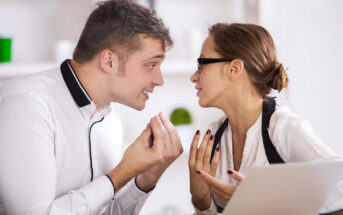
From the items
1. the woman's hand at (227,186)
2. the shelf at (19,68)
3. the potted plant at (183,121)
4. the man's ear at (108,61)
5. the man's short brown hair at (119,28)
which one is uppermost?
the man's short brown hair at (119,28)

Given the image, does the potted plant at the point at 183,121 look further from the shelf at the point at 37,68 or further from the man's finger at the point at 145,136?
the man's finger at the point at 145,136

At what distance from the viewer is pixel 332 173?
1226mm

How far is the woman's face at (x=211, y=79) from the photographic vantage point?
5.88ft

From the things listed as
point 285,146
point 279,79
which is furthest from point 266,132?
point 279,79

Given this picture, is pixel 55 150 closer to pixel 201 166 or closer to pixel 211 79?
pixel 201 166

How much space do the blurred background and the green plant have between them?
0.12 feet

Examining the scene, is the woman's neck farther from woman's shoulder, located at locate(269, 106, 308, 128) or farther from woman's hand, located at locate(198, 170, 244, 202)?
woman's hand, located at locate(198, 170, 244, 202)

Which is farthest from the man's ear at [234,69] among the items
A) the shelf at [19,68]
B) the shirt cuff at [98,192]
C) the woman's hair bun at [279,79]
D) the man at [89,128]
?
the shelf at [19,68]

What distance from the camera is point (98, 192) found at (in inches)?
59.9

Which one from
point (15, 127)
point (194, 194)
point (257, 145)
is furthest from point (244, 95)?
point (15, 127)

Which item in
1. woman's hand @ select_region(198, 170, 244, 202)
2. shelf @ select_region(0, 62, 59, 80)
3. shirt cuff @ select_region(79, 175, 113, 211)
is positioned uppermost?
shelf @ select_region(0, 62, 59, 80)

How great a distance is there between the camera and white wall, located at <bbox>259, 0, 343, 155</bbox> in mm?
3006

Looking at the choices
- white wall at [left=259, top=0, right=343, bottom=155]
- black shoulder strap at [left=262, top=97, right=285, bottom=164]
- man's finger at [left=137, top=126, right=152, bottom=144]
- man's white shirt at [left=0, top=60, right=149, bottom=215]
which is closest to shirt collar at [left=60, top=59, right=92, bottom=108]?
man's white shirt at [left=0, top=60, right=149, bottom=215]

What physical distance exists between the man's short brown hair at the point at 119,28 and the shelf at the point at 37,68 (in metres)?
0.89
